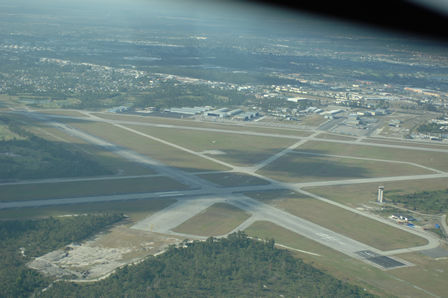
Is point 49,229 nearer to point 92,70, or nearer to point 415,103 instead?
point 415,103

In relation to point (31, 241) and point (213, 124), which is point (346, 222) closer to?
point (31, 241)

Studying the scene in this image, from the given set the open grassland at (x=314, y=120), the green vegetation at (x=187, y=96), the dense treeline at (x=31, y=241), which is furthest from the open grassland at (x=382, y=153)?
the dense treeline at (x=31, y=241)

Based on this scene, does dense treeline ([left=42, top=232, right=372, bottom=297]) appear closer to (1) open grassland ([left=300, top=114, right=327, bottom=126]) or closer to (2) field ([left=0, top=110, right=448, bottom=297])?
(2) field ([left=0, top=110, right=448, bottom=297])

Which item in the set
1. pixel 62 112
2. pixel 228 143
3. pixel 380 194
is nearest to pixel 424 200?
pixel 380 194

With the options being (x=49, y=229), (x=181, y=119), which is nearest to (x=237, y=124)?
(x=181, y=119)

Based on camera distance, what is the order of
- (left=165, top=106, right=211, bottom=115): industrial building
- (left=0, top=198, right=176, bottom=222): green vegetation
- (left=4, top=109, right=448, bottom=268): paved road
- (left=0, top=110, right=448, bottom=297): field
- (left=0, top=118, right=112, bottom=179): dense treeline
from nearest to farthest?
(left=0, top=110, right=448, bottom=297): field → (left=4, top=109, right=448, bottom=268): paved road → (left=0, top=198, right=176, bottom=222): green vegetation → (left=0, top=118, right=112, bottom=179): dense treeline → (left=165, top=106, right=211, bottom=115): industrial building

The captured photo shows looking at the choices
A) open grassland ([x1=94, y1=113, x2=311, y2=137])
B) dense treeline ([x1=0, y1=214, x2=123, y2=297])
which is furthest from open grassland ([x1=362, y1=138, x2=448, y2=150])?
dense treeline ([x1=0, y1=214, x2=123, y2=297])
